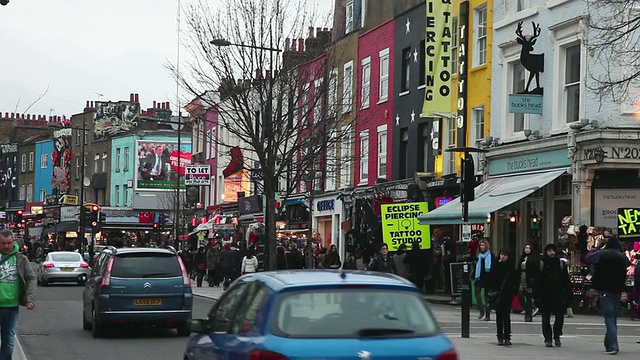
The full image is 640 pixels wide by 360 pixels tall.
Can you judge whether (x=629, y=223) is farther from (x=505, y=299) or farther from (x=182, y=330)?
(x=182, y=330)

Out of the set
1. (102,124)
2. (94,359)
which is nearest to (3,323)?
(94,359)

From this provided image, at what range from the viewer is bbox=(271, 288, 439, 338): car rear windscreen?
845cm

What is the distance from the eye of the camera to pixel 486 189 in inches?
1267

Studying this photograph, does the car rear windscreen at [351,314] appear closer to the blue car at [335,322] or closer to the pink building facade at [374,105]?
the blue car at [335,322]

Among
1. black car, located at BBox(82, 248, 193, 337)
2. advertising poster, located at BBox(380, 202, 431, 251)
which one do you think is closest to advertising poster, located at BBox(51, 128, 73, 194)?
advertising poster, located at BBox(380, 202, 431, 251)

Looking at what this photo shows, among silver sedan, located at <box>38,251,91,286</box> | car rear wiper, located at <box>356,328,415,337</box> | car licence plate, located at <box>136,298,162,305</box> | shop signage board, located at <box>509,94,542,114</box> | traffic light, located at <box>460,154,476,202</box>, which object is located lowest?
silver sedan, located at <box>38,251,91,286</box>

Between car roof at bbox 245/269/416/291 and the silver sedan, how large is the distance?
113 ft

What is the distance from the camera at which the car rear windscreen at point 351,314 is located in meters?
8.45

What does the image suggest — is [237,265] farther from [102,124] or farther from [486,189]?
[102,124]

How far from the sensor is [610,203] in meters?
27.6

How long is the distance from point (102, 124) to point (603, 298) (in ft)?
246

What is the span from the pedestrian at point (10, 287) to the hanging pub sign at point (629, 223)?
52.1ft

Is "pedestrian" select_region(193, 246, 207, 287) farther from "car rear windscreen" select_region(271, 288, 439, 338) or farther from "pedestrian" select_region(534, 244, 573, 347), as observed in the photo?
"car rear windscreen" select_region(271, 288, 439, 338)

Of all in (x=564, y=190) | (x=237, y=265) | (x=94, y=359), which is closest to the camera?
(x=94, y=359)
